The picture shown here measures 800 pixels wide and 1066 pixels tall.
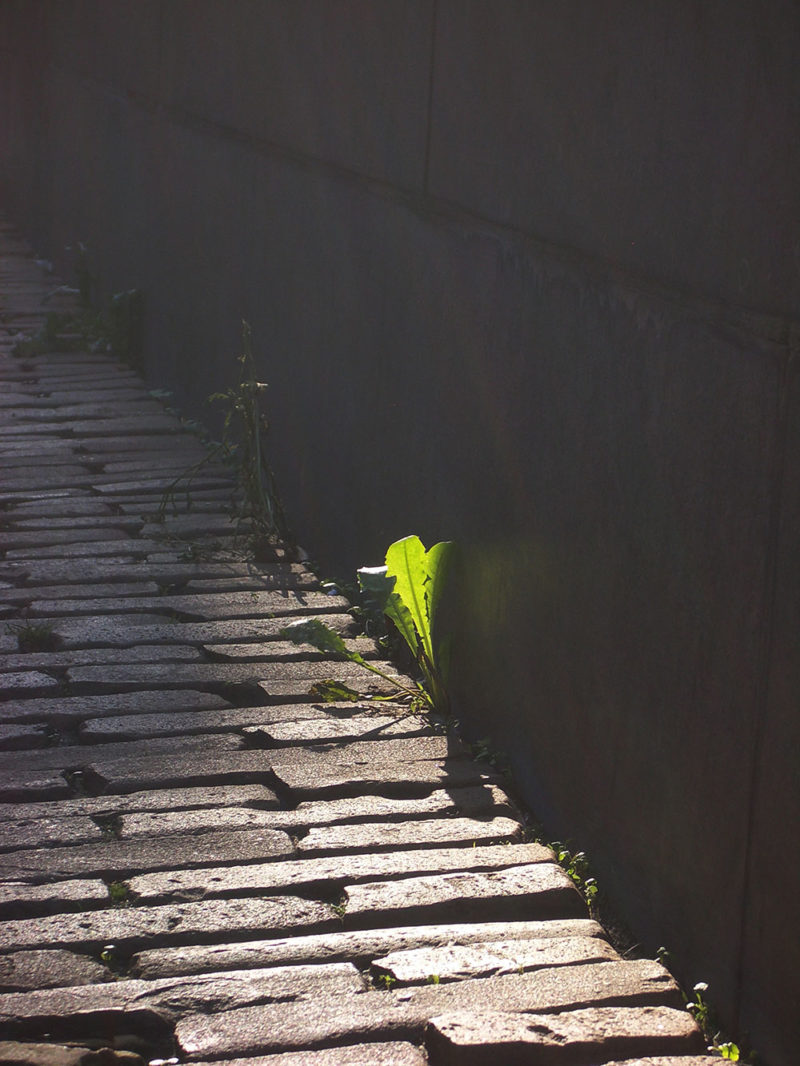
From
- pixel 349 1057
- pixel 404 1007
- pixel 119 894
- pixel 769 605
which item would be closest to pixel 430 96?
pixel 769 605

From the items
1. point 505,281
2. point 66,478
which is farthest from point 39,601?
point 505,281

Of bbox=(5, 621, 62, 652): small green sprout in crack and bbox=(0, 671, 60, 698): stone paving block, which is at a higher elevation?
bbox=(5, 621, 62, 652): small green sprout in crack

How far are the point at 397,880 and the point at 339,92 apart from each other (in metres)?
3.02

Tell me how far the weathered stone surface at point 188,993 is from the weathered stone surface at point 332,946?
5cm

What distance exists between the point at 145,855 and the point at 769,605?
4.91 ft

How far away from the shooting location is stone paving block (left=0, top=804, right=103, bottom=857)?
3.20 meters

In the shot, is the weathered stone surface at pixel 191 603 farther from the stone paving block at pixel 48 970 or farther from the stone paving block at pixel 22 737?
the stone paving block at pixel 48 970

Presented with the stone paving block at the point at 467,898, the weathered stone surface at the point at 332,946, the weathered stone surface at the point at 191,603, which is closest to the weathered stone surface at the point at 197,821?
the stone paving block at the point at 467,898

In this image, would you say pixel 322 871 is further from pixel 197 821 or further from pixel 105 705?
pixel 105 705

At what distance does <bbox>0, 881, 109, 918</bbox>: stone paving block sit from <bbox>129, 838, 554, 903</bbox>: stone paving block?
83mm

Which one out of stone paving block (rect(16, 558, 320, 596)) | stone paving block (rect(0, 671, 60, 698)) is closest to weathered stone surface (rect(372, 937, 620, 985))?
stone paving block (rect(0, 671, 60, 698))

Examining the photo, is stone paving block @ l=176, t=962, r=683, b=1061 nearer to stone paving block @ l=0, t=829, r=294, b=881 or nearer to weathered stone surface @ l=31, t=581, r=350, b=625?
stone paving block @ l=0, t=829, r=294, b=881

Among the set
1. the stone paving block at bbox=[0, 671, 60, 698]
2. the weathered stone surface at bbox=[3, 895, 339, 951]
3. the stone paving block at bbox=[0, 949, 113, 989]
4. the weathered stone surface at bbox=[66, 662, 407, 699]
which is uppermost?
the weathered stone surface at bbox=[66, 662, 407, 699]

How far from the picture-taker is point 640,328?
9.75 feet
